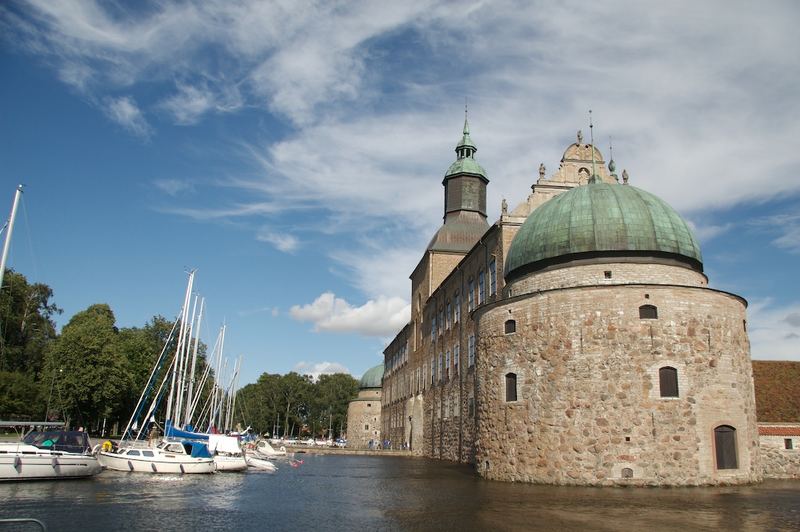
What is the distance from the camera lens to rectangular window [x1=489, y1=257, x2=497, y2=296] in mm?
36594

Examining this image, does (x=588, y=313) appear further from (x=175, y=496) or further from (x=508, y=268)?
(x=175, y=496)

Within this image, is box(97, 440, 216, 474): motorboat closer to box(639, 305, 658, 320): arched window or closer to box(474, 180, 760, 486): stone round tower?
box(474, 180, 760, 486): stone round tower

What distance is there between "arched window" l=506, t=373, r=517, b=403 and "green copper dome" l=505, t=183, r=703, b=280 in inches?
204

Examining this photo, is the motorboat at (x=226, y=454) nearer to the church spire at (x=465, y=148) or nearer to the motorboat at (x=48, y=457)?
the motorboat at (x=48, y=457)

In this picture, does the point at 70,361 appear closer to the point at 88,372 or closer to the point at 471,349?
the point at 88,372

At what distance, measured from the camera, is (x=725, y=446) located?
2270 centimetres

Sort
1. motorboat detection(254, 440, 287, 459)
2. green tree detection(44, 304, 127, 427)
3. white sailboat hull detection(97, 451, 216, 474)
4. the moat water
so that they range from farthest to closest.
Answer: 1. green tree detection(44, 304, 127, 427)
2. motorboat detection(254, 440, 287, 459)
3. white sailboat hull detection(97, 451, 216, 474)
4. the moat water

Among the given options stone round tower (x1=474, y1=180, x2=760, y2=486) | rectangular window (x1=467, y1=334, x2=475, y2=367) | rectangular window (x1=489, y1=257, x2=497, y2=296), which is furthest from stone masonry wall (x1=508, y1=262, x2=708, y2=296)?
rectangular window (x1=467, y1=334, x2=475, y2=367)

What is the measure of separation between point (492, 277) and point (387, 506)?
21.4m

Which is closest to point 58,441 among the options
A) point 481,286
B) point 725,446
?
point 481,286

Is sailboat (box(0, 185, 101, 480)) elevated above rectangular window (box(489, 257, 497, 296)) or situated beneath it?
situated beneath

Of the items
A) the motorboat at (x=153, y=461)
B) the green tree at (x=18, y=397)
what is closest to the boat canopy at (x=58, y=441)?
the motorboat at (x=153, y=461)

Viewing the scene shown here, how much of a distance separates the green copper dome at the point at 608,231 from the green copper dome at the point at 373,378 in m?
65.8

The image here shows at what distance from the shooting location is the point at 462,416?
40375 mm
